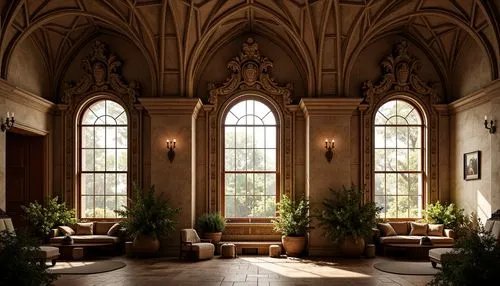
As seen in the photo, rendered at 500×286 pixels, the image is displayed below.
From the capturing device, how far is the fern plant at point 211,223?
41.3 ft

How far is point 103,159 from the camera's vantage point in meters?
13.6

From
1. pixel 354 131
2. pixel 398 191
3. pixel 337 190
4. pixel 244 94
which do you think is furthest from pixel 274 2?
pixel 398 191

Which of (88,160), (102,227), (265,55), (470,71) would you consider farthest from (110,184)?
(470,71)

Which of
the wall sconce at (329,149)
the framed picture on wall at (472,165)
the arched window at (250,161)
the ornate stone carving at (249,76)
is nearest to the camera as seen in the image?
the framed picture on wall at (472,165)

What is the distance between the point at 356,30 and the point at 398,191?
4.20m

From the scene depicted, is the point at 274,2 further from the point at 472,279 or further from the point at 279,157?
the point at 472,279

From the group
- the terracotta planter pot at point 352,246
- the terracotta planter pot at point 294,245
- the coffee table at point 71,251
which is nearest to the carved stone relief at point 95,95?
the coffee table at point 71,251

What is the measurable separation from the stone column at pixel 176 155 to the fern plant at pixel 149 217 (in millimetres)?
347

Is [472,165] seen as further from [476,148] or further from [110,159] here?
[110,159]

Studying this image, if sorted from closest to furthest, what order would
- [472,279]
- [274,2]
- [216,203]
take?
[472,279], [274,2], [216,203]

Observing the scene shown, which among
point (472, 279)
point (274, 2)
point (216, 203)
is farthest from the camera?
point (216, 203)

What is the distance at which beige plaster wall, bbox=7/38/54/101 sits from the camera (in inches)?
468

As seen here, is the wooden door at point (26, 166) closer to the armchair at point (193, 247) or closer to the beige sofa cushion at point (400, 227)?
the armchair at point (193, 247)

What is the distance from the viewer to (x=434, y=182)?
13398 mm
